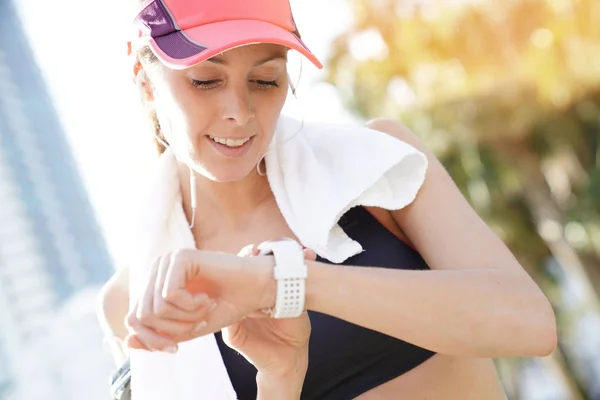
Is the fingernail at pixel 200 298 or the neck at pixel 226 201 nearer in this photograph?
the fingernail at pixel 200 298

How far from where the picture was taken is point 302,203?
1.99m

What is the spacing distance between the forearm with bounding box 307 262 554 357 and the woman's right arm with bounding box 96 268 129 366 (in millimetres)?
883

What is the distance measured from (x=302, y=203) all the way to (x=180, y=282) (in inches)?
28.1

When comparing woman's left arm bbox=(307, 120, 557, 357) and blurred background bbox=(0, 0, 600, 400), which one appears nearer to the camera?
woman's left arm bbox=(307, 120, 557, 357)

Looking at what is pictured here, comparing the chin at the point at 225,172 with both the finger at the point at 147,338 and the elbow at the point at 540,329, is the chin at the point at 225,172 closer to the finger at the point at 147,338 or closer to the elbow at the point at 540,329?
the finger at the point at 147,338

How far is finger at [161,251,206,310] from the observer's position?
4.29 feet

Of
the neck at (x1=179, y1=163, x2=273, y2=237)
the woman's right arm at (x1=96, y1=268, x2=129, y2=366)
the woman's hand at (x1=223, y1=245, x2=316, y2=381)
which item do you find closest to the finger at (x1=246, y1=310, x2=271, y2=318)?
the woman's hand at (x1=223, y1=245, x2=316, y2=381)

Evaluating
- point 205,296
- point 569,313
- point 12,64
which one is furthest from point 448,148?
point 205,296

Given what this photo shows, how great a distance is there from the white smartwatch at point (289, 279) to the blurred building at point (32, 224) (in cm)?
577

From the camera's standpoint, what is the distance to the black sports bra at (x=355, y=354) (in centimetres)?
189

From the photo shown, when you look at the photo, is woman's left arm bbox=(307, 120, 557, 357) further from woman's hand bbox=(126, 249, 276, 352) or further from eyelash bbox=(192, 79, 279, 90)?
eyelash bbox=(192, 79, 279, 90)

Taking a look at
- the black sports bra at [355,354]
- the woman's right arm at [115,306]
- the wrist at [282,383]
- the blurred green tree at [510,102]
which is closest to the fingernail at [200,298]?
the wrist at [282,383]

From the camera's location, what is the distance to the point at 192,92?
1717 millimetres

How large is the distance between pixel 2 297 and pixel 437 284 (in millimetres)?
7433
